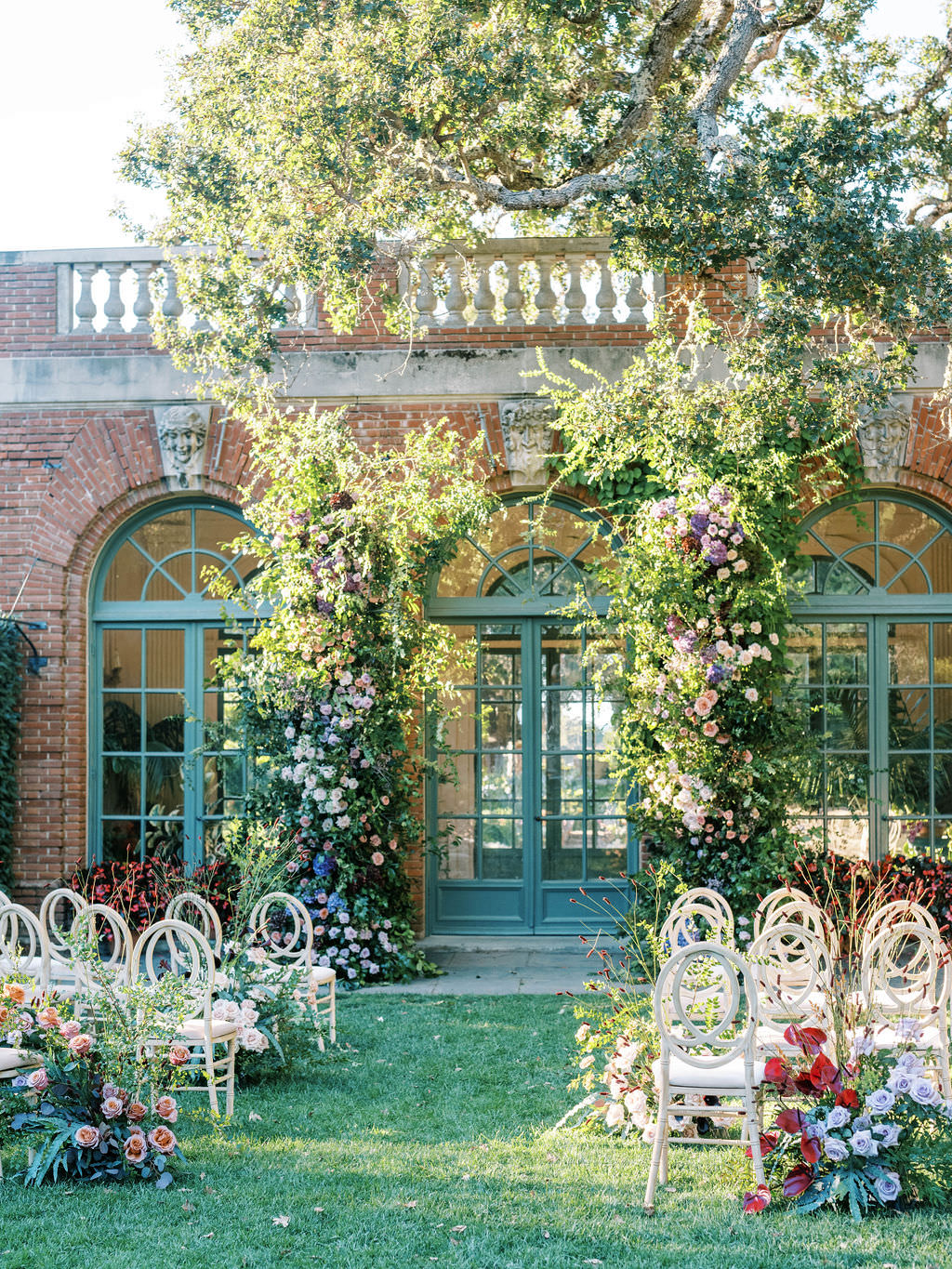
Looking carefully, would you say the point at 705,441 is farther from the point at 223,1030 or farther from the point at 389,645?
the point at 223,1030

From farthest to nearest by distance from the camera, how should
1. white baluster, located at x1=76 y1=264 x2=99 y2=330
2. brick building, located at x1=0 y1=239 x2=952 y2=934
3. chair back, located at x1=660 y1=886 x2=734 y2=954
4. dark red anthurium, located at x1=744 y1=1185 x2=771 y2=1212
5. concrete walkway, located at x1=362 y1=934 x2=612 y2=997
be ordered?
white baluster, located at x1=76 y1=264 x2=99 y2=330
brick building, located at x1=0 y1=239 x2=952 y2=934
concrete walkway, located at x1=362 y1=934 x2=612 y2=997
chair back, located at x1=660 y1=886 x2=734 y2=954
dark red anthurium, located at x1=744 y1=1185 x2=771 y2=1212

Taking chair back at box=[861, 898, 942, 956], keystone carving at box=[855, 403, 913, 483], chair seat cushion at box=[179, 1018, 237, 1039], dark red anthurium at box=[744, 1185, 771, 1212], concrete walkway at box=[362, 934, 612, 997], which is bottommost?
concrete walkway at box=[362, 934, 612, 997]

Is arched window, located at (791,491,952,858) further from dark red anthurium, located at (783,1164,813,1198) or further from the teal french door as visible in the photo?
dark red anthurium, located at (783,1164,813,1198)

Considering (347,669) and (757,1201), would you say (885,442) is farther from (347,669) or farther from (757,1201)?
(757,1201)

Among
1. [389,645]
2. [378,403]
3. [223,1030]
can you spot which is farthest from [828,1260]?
[378,403]

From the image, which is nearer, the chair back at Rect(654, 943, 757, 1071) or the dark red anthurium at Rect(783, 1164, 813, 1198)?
the dark red anthurium at Rect(783, 1164, 813, 1198)

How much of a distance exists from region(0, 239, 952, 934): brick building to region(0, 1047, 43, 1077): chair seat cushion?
467cm

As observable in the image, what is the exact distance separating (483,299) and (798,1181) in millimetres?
7064

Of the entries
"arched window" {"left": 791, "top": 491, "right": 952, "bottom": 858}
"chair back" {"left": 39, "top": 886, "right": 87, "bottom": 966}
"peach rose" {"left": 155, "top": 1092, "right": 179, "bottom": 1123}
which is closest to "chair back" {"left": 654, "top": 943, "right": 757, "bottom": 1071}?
"peach rose" {"left": 155, "top": 1092, "right": 179, "bottom": 1123}

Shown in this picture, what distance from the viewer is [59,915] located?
934 cm

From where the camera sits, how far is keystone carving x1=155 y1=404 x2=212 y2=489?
9.39m

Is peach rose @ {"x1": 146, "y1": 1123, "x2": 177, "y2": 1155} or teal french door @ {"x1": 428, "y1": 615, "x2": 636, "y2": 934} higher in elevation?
teal french door @ {"x1": 428, "y1": 615, "x2": 636, "y2": 934}

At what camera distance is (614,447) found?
8.81 m

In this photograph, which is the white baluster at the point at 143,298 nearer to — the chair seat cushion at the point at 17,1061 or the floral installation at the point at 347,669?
the floral installation at the point at 347,669
